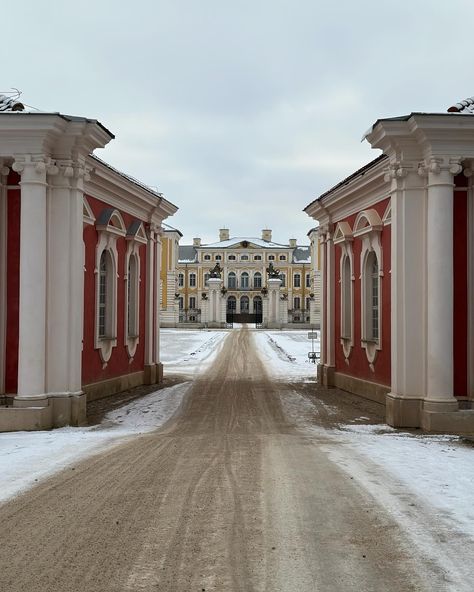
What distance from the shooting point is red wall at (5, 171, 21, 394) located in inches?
384

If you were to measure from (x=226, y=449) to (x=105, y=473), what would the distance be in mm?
1729

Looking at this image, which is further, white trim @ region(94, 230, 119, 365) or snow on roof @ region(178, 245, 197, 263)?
snow on roof @ region(178, 245, 197, 263)

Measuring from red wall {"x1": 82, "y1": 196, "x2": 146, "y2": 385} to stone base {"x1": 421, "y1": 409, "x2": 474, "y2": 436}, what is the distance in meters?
6.41

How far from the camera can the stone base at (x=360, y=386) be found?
1217cm

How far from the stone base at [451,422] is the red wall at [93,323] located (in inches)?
252

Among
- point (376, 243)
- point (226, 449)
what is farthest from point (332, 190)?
point (226, 449)

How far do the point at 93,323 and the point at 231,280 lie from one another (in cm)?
7023

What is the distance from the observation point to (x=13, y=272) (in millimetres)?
9781

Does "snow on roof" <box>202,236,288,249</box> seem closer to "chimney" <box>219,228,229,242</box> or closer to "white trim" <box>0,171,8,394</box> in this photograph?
"chimney" <box>219,228,229,242</box>

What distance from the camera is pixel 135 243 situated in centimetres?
1506

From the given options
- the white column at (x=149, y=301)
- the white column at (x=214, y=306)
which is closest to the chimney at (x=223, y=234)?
the white column at (x=214, y=306)

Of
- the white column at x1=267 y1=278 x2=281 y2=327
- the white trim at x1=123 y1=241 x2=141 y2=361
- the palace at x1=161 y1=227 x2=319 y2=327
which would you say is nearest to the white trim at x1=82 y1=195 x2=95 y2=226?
the white trim at x1=123 y1=241 x2=141 y2=361

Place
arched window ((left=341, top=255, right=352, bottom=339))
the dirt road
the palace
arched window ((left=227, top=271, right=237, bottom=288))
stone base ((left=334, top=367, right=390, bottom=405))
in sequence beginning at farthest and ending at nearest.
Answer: arched window ((left=227, top=271, right=237, bottom=288))
the palace
arched window ((left=341, top=255, right=352, bottom=339))
stone base ((left=334, top=367, right=390, bottom=405))
the dirt road

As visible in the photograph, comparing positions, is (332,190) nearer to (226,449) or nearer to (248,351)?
(226,449)
